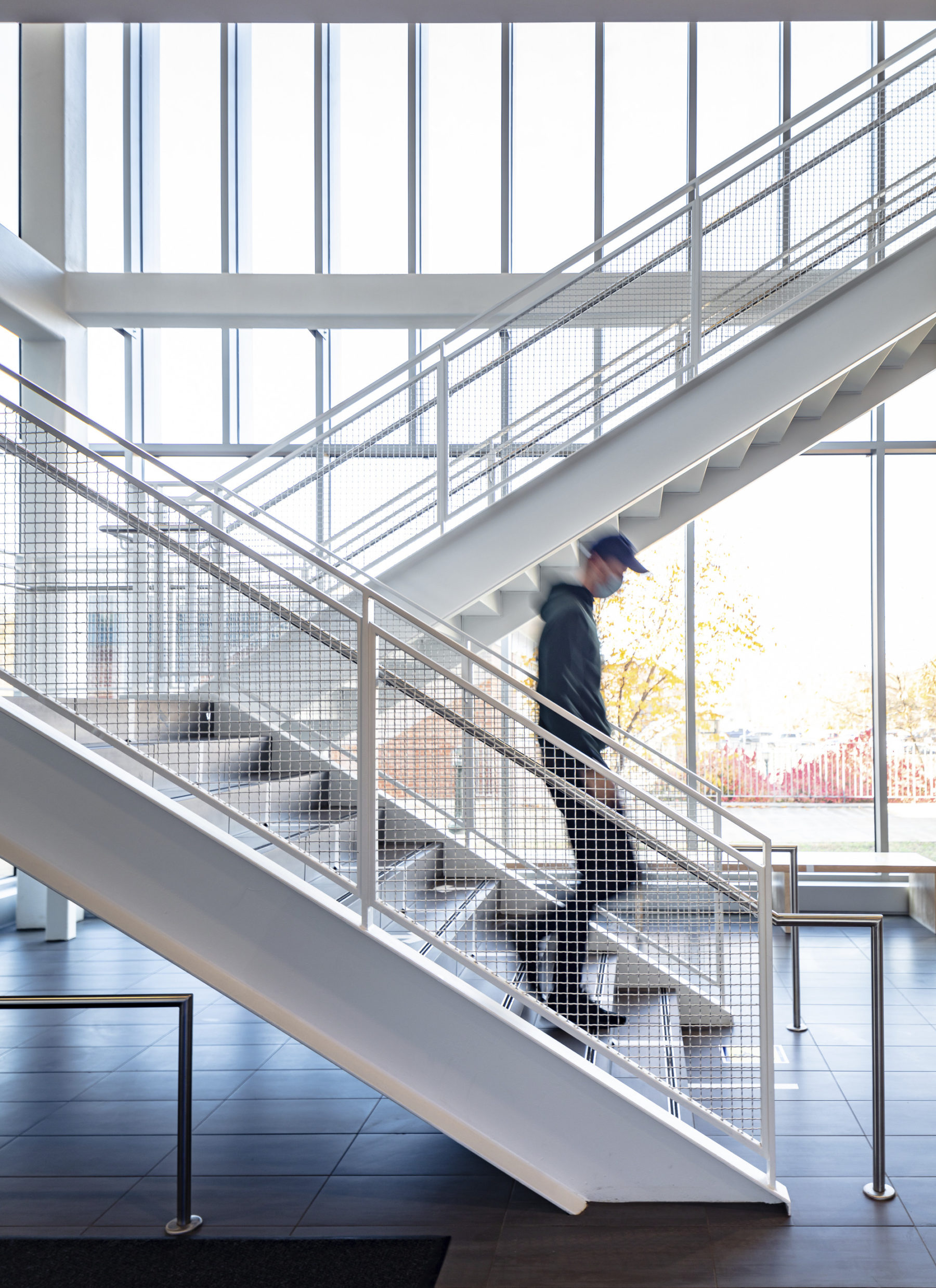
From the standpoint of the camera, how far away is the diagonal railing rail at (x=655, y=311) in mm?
5344

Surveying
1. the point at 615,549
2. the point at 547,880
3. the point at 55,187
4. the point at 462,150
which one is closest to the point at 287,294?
the point at 55,187

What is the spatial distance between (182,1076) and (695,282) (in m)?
4.36

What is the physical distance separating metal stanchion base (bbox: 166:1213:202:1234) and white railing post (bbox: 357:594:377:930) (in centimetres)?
101

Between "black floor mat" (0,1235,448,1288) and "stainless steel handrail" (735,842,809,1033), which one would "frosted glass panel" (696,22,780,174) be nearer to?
"stainless steel handrail" (735,842,809,1033)

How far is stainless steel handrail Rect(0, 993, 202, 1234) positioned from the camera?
2957mm

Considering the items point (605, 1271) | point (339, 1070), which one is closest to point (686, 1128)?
point (605, 1271)

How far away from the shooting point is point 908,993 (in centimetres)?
554

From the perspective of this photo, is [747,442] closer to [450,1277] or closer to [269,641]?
[269,641]

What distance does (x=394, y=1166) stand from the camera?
3.54 meters

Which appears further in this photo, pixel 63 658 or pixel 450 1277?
pixel 63 658

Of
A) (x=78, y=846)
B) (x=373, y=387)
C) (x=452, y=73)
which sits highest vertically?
(x=452, y=73)

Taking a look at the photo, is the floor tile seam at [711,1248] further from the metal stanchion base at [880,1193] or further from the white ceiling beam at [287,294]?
the white ceiling beam at [287,294]

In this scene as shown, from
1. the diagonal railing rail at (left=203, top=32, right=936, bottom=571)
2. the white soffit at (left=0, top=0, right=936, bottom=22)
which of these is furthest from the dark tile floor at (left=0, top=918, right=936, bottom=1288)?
the white soffit at (left=0, top=0, right=936, bottom=22)

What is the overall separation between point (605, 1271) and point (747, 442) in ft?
13.7
